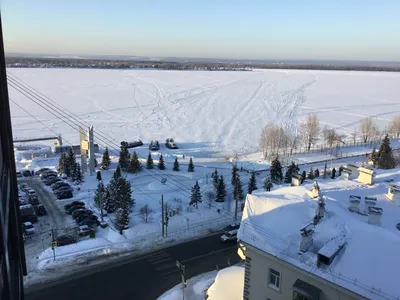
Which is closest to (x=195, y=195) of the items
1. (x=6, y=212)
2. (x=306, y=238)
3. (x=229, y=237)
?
(x=229, y=237)

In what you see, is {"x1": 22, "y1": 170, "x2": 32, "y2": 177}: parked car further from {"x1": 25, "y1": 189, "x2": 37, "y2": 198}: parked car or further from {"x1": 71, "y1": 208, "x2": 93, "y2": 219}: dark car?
{"x1": 71, "y1": 208, "x2": 93, "y2": 219}: dark car

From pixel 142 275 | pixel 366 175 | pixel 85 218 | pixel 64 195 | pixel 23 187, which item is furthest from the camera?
pixel 23 187

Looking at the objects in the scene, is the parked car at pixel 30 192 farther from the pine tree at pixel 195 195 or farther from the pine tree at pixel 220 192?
the pine tree at pixel 220 192

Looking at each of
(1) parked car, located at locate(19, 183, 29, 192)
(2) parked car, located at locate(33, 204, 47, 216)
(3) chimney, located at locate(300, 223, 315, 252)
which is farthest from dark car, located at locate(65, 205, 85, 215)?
(3) chimney, located at locate(300, 223, 315, 252)

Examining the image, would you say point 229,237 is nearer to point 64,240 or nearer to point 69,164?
point 64,240

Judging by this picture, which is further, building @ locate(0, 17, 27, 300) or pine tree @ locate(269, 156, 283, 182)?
pine tree @ locate(269, 156, 283, 182)
